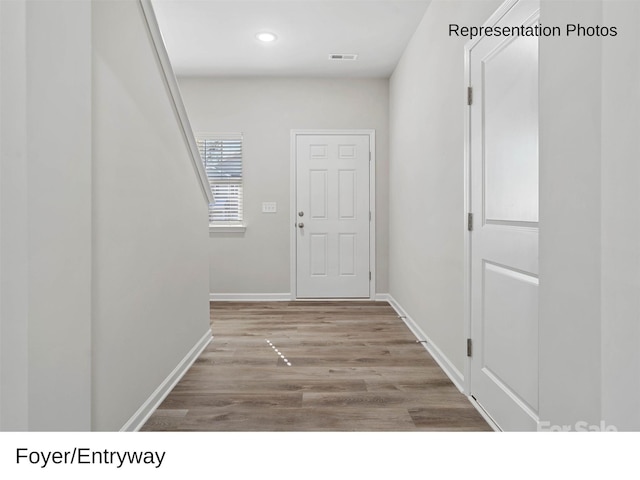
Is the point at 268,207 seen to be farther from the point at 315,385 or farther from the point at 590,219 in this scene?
the point at 590,219

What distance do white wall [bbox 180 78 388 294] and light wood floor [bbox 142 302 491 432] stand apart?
1.22m

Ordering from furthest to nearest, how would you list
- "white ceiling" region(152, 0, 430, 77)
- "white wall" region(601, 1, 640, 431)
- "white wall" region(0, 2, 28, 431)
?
"white ceiling" region(152, 0, 430, 77), "white wall" region(0, 2, 28, 431), "white wall" region(601, 1, 640, 431)

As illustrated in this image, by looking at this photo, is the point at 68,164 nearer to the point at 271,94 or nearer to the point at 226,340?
the point at 226,340

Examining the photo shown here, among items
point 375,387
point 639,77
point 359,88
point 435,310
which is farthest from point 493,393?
point 359,88

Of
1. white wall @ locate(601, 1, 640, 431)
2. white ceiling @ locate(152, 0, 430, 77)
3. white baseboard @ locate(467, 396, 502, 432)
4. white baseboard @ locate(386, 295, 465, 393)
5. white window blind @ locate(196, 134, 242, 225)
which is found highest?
white ceiling @ locate(152, 0, 430, 77)

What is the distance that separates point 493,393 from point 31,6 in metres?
2.21

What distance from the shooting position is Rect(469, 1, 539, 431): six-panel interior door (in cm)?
149

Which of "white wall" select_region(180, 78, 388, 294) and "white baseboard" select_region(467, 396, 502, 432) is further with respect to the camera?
"white wall" select_region(180, 78, 388, 294)

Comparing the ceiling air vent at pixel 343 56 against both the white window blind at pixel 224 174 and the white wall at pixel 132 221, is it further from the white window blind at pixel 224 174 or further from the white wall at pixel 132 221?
the white wall at pixel 132 221

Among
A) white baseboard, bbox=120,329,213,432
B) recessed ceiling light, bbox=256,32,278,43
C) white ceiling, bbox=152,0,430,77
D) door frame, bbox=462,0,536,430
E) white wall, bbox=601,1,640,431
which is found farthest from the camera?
recessed ceiling light, bbox=256,32,278,43

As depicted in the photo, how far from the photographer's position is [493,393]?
70.4 inches

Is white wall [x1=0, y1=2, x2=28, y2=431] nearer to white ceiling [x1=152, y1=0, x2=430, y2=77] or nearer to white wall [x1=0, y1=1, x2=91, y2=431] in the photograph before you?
white wall [x1=0, y1=1, x2=91, y2=431]

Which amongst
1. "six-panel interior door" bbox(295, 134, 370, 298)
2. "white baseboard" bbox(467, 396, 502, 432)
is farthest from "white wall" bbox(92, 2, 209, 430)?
"six-panel interior door" bbox(295, 134, 370, 298)

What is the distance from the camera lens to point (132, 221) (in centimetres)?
168
